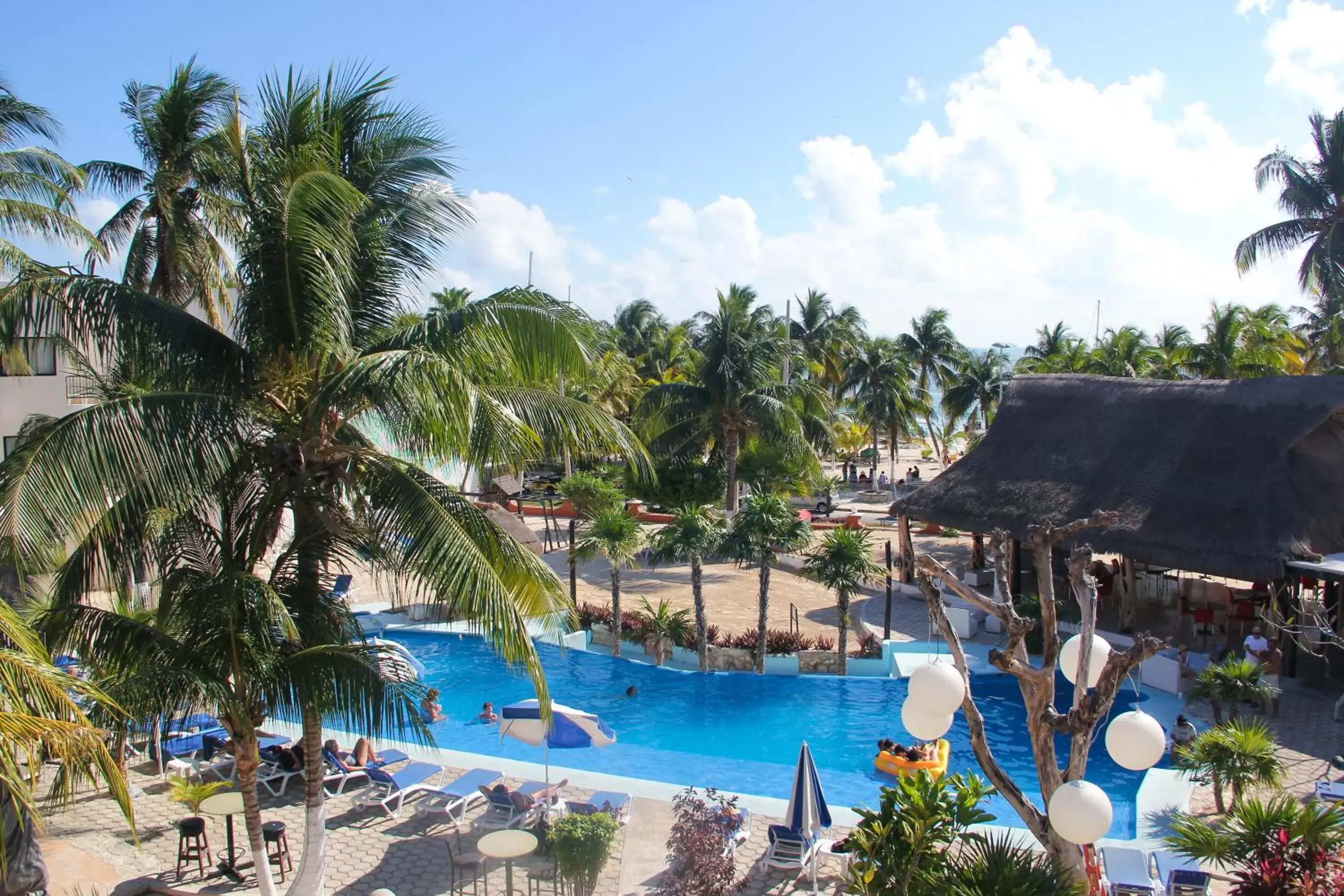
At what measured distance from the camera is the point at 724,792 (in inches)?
538

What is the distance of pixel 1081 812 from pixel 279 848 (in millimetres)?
8059

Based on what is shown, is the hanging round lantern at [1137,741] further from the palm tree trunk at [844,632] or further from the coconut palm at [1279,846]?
the palm tree trunk at [844,632]

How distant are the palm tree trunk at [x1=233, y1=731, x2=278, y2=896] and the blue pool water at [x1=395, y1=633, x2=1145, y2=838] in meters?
4.72

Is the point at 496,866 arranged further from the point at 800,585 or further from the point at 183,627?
the point at 800,585

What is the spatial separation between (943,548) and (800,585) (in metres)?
7.68

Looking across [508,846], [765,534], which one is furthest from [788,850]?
[765,534]

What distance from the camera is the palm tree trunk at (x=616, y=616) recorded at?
1914cm

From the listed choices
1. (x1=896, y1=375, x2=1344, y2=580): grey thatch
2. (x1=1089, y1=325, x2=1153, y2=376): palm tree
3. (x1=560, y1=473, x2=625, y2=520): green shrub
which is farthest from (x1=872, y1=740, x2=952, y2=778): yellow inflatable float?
(x1=1089, y1=325, x2=1153, y2=376): palm tree

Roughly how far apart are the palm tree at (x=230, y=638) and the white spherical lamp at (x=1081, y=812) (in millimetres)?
4956

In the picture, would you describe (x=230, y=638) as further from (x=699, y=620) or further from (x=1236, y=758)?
(x=699, y=620)

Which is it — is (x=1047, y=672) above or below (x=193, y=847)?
above

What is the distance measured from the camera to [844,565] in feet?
55.6

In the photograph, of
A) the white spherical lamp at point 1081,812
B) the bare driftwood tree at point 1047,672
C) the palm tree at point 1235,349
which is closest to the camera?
the white spherical lamp at point 1081,812

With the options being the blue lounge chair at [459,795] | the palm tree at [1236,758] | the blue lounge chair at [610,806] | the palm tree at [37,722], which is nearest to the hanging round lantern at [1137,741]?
the palm tree at [1236,758]
